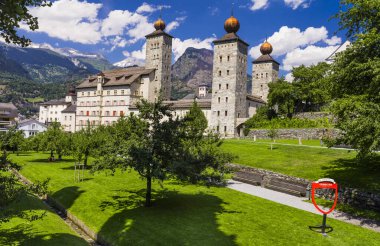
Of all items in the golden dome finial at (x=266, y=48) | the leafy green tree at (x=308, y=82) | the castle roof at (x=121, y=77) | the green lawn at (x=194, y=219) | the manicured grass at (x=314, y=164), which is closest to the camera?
the green lawn at (x=194, y=219)

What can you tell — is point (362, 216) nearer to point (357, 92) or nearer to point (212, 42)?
point (357, 92)

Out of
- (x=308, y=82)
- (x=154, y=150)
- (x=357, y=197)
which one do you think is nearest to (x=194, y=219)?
(x=154, y=150)

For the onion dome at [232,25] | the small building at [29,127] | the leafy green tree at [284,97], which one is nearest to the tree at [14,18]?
the leafy green tree at [284,97]

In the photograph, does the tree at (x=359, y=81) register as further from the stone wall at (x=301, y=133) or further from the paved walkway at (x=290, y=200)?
the stone wall at (x=301, y=133)

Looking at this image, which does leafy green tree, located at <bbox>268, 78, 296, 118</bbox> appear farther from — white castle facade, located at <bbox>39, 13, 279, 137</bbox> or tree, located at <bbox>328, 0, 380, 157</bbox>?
tree, located at <bbox>328, 0, 380, 157</bbox>

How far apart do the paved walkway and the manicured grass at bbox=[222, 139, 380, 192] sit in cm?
246

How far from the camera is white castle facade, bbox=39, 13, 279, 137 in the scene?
217 feet

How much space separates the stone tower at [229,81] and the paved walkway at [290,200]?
128ft

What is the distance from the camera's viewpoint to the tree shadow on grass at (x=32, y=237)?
1220 cm

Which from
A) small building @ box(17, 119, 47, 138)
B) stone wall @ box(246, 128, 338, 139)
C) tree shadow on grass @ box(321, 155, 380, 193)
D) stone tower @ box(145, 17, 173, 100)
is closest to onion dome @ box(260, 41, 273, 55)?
stone tower @ box(145, 17, 173, 100)

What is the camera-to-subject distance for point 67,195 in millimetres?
21125

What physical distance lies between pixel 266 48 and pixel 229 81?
31553mm

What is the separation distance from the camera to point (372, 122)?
1399 cm

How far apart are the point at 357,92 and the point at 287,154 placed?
1435 centimetres
